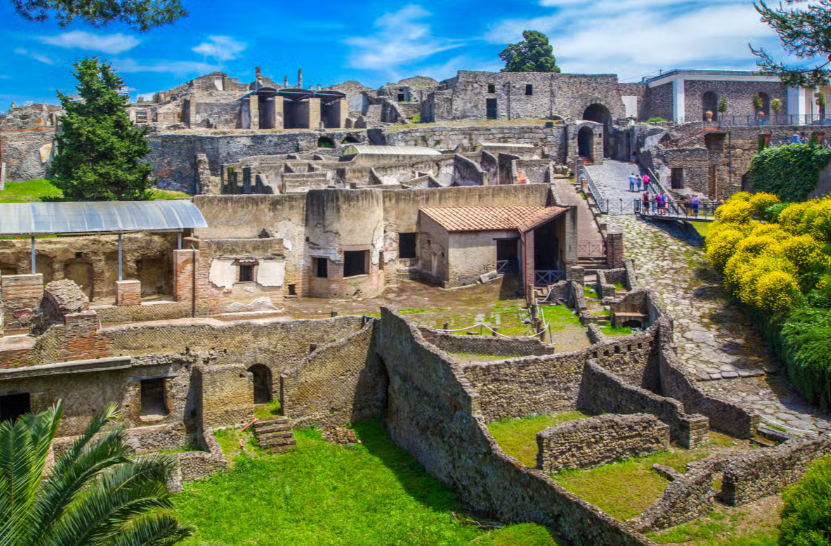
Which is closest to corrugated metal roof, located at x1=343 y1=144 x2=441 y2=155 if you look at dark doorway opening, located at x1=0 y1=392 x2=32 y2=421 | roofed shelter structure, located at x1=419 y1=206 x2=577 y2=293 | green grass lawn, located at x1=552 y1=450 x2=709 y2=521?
roofed shelter structure, located at x1=419 y1=206 x2=577 y2=293

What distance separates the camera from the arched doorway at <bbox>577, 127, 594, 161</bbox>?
44312 millimetres

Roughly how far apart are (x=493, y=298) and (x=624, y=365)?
8.17m

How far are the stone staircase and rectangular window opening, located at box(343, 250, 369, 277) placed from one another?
8.26 meters

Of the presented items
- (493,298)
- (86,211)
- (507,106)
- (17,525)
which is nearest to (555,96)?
(507,106)

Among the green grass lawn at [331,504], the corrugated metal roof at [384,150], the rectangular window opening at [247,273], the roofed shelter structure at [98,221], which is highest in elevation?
the corrugated metal roof at [384,150]

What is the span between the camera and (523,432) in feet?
55.5

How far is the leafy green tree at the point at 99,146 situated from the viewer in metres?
33.6

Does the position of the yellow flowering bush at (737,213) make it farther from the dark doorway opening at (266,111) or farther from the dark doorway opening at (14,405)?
the dark doorway opening at (266,111)

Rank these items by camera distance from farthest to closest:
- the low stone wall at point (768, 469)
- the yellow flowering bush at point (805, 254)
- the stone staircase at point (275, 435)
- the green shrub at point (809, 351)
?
the yellow flowering bush at point (805, 254), the stone staircase at point (275, 435), the green shrub at point (809, 351), the low stone wall at point (768, 469)

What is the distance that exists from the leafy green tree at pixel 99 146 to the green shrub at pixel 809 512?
28164 mm

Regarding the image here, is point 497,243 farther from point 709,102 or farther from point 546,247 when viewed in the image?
point 709,102

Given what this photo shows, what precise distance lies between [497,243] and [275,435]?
11.9 metres

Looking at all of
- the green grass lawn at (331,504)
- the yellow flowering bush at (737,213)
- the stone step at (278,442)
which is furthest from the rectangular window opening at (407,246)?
the stone step at (278,442)

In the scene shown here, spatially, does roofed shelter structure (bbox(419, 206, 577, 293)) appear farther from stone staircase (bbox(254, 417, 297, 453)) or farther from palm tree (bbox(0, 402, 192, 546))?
palm tree (bbox(0, 402, 192, 546))
